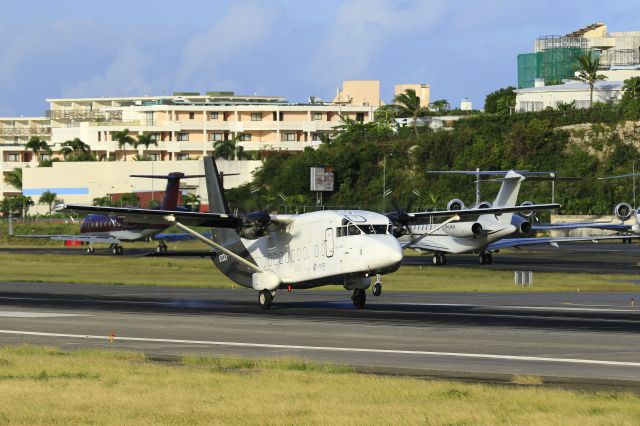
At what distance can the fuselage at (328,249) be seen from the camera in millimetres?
37750

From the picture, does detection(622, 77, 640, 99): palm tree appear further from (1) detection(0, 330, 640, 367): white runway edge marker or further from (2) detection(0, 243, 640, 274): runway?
(1) detection(0, 330, 640, 367): white runway edge marker

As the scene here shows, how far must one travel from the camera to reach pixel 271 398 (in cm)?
1977

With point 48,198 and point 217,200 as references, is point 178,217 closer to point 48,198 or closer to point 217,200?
point 217,200

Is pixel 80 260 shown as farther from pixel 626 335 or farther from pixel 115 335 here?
pixel 626 335

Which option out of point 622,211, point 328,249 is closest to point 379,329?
point 328,249

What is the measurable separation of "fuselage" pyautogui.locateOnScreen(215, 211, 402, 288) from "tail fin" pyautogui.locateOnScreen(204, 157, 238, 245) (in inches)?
54.5

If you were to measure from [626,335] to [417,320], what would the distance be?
24.6 ft

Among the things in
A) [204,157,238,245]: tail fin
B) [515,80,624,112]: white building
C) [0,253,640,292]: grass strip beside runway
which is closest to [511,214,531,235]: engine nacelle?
[0,253,640,292]: grass strip beside runway

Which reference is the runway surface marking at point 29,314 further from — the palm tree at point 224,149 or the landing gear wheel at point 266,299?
the palm tree at point 224,149

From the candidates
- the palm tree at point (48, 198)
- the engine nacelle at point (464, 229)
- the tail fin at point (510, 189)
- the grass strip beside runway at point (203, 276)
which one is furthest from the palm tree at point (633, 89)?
the grass strip beside runway at point (203, 276)

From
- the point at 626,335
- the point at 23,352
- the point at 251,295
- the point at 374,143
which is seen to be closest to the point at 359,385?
the point at 23,352

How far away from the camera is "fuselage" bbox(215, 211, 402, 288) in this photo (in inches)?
1486

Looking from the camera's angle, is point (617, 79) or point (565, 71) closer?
point (617, 79)

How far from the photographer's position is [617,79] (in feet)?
576
